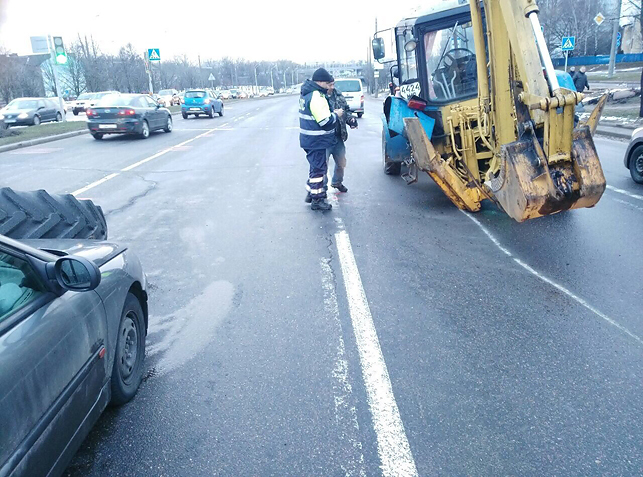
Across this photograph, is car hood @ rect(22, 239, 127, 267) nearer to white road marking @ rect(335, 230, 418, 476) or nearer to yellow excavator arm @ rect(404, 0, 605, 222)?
white road marking @ rect(335, 230, 418, 476)

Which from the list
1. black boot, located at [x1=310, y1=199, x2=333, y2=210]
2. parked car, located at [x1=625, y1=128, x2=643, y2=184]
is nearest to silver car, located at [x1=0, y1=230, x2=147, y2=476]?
black boot, located at [x1=310, y1=199, x2=333, y2=210]

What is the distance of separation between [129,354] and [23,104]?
28.7 metres

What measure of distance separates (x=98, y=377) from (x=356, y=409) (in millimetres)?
1448

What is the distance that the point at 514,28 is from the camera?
220 inches

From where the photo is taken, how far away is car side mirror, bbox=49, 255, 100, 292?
247cm

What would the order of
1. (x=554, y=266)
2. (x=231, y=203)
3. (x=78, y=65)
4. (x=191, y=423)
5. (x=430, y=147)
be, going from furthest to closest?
(x=78, y=65)
(x=231, y=203)
(x=430, y=147)
(x=554, y=266)
(x=191, y=423)

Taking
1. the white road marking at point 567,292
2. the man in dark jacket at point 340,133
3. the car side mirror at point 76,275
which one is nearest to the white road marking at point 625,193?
the white road marking at point 567,292

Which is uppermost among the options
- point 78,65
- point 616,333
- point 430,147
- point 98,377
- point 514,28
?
point 78,65

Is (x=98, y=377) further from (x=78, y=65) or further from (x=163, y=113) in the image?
(x=78, y=65)

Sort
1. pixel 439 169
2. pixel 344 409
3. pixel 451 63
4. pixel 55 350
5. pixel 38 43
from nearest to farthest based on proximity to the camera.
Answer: pixel 55 350, pixel 344 409, pixel 439 169, pixel 451 63, pixel 38 43

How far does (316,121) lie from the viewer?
7.57 meters

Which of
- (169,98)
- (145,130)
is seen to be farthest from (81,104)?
(145,130)

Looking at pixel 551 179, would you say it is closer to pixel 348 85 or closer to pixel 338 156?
pixel 338 156

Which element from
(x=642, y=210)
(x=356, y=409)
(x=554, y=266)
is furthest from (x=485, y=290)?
(x=642, y=210)
